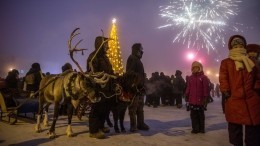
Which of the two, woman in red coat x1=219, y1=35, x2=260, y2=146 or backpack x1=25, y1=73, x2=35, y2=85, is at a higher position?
backpack x1=25, y1=73, x2=35, y2=85

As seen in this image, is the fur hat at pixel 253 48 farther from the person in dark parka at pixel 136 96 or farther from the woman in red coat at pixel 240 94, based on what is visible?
the person in dark parka at pixel 136 96

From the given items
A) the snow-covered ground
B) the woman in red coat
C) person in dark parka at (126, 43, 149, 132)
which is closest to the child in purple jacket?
the snow-covered ground

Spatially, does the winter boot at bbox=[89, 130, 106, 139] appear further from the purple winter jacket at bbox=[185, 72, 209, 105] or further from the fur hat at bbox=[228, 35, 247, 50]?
the fur hat at bbox=[228, 35, 247, 50]

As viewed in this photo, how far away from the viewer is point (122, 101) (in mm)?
8008

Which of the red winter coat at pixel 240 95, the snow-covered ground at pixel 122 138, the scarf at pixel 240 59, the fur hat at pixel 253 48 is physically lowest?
the snow-covered ground at pixel 122 138

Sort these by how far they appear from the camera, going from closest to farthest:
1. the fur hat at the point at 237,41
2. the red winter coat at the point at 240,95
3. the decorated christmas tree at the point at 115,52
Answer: the red winter coat at the point at 240,95, the fur hat at the point at 237,41, the decorated christmas tree at the point at 115,52

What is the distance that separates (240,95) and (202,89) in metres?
4.17

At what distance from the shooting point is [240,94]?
15.2ft

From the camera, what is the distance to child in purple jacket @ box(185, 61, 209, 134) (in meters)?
8.64

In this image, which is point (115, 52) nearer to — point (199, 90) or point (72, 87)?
point (199, 90)

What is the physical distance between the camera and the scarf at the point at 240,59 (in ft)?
15.1

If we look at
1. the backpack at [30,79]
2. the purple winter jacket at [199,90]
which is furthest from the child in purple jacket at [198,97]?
the backpack at [30,79]

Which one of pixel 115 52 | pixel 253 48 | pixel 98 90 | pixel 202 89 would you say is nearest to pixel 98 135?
pixel 98 90

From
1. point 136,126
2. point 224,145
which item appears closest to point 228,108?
point 224,145
